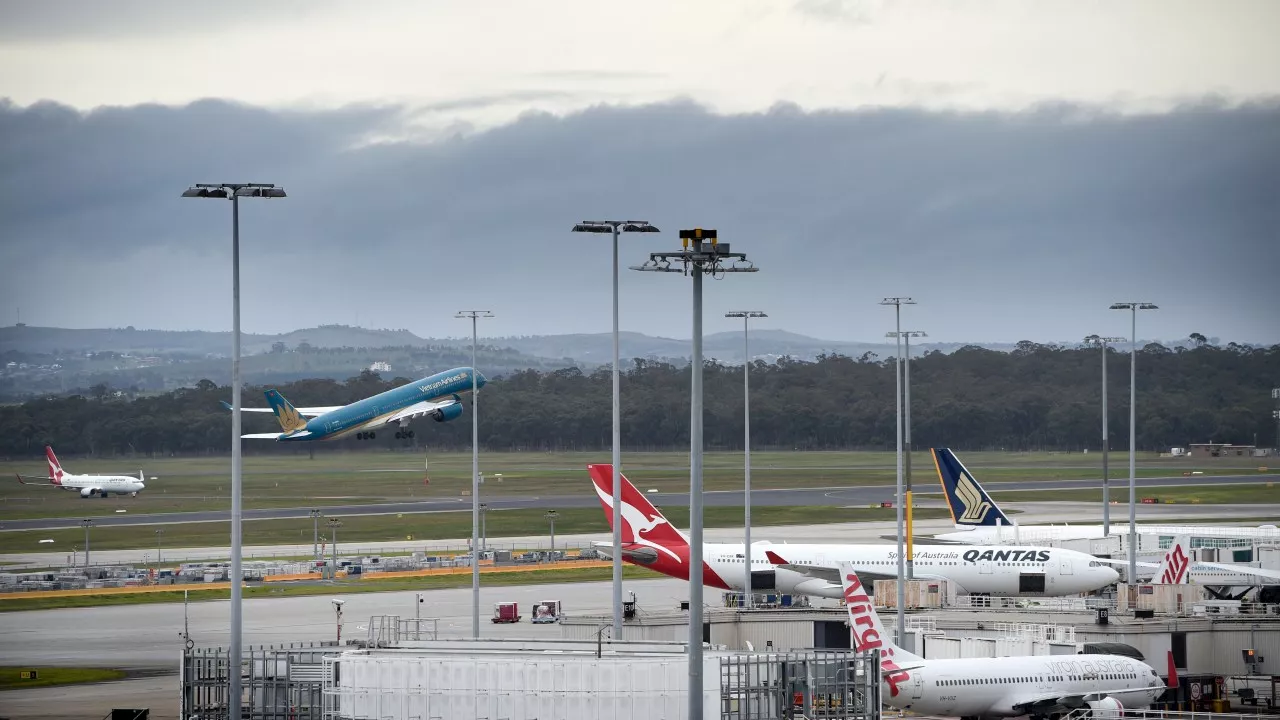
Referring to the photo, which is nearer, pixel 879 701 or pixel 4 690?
pixel 879 701

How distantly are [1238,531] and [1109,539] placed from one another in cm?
1470

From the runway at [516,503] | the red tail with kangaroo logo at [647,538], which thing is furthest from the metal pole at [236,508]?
the runway at [516,503]

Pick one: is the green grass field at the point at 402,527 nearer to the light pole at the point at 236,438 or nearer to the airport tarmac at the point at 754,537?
the airport tarmac at the point at 754,537

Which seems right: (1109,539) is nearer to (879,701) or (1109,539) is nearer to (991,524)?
(991,524)

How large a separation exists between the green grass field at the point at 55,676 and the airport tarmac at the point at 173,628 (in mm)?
1356

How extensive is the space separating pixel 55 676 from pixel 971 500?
206ft

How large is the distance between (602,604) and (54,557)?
58.6 m

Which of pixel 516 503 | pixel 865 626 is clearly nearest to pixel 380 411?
pixel 516 503

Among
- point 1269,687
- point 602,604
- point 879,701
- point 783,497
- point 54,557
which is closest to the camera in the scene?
point 879,701

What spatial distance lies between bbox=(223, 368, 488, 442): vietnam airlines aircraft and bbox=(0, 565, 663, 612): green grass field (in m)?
64.9

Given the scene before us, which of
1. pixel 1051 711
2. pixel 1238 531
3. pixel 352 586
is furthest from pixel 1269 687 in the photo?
pixel 352 586

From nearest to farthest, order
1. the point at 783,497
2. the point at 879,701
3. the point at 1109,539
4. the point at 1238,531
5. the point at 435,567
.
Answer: the point at 879,701 < the point at 1109,539 < the point at 1238,531 < the point at 435,567 < the point at 783,497

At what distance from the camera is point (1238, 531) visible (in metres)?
117

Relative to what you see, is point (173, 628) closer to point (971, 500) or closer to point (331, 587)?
point (331, 587)
